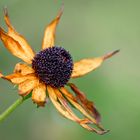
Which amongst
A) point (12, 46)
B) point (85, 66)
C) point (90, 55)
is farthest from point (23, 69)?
point (90, 55)

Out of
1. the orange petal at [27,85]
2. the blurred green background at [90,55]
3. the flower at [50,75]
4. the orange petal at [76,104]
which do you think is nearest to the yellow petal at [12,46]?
the flower at [50,75]

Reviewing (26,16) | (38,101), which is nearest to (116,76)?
(26,16)

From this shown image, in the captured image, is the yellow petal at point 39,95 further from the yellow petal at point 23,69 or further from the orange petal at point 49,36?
the orange petal at point 49,36

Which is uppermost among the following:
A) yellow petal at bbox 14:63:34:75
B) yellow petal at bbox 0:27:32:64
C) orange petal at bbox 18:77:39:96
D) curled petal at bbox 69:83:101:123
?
yellow petal at bbox 0:27:32:64

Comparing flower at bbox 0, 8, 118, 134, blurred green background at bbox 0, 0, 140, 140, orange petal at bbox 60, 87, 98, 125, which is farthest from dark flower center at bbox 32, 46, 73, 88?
blurred green background at bbox 0, 0, 140, 140

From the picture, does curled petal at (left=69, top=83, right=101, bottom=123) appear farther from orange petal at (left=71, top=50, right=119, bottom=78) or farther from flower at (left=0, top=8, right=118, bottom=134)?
orange petal at (left=71, top=50, right=119, bottom=78)

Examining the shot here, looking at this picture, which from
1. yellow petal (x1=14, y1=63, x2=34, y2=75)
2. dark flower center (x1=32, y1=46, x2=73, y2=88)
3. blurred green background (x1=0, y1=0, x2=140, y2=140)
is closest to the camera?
yellow petal (x1=14, y1=63, x2=34, y2=75)

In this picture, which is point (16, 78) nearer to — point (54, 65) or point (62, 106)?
point (62, 106)
